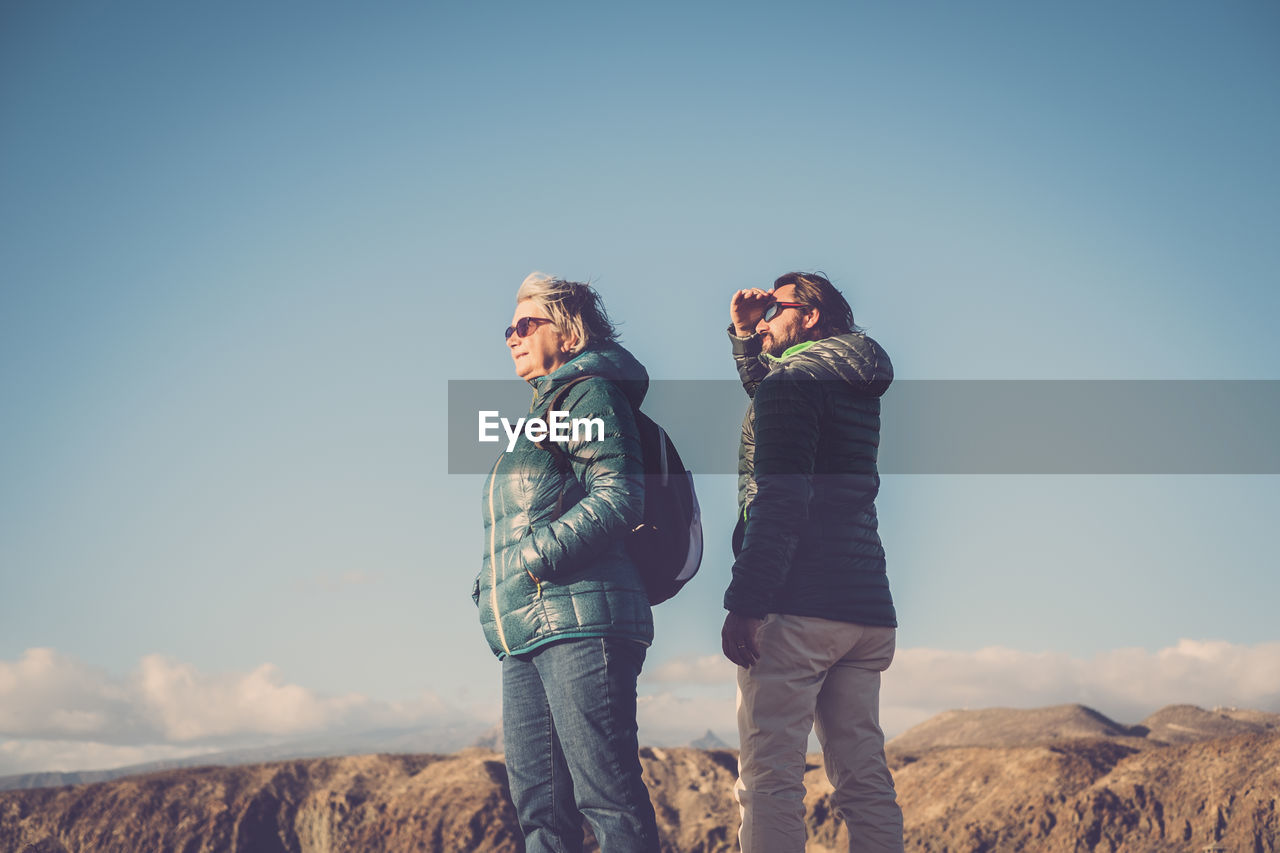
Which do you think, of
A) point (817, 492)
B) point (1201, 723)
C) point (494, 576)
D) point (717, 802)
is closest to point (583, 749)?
point (494, 576)

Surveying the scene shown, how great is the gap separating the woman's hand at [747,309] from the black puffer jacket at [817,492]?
515 millimetres

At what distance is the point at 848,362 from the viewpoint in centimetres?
390

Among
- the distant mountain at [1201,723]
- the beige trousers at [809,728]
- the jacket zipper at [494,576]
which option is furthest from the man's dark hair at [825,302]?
the distant mountain at [1201,723]

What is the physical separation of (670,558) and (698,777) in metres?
15.2

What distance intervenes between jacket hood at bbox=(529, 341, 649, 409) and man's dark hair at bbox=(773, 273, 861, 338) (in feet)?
2.68

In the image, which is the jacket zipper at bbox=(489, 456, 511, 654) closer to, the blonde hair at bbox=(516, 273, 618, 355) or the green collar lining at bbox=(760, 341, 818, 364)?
the blonde hair at bbox=(516, 273, 618, 355)

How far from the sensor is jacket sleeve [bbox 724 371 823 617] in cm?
362

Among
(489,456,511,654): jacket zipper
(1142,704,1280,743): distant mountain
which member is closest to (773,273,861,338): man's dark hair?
(489,456,511,654): jacket zipper

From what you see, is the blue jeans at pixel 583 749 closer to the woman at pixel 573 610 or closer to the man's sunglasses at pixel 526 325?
the woman at pixel 573 610

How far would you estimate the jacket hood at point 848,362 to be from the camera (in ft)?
12.8

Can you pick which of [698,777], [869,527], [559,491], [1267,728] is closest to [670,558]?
[559,491]

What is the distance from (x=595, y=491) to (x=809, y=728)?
45.9 inches

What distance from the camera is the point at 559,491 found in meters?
3.66

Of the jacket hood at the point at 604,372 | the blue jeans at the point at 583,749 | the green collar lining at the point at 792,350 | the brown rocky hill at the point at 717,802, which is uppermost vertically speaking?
the green collar lining at the point at 792,350
